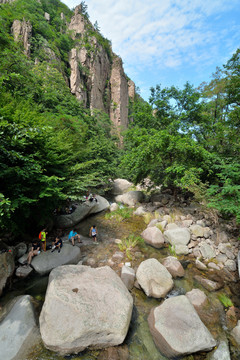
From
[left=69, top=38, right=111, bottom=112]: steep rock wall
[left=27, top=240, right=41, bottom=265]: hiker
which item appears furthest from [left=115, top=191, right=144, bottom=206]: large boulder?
[left=69, top=38, right=111, bottom=112]: steep rock wall

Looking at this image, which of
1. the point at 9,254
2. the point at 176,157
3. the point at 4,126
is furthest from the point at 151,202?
the point at 4,126

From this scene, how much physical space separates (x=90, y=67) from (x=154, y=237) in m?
40.4

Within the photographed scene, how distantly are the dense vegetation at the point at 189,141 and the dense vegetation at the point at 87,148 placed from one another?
0.06m

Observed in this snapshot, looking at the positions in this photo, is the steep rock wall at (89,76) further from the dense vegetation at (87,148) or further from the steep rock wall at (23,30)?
the dense vegetation at (87,148)

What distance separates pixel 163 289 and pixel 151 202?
861 centimetres

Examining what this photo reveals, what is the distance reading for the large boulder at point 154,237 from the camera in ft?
25.9

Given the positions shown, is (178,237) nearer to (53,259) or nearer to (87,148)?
(53,259)

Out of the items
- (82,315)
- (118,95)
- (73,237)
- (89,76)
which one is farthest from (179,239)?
(118,95)

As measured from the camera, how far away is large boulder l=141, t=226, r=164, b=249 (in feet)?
25.9

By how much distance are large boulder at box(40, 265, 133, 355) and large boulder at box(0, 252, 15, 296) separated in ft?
5.95

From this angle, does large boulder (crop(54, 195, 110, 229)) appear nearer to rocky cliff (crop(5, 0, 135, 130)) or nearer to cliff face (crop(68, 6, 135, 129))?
rocky cliff (crop(5, 0, 135, 130))

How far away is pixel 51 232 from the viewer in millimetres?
8727

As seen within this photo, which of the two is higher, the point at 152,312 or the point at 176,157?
the point at 176,157

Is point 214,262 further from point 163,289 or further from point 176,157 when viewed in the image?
point 176,157
